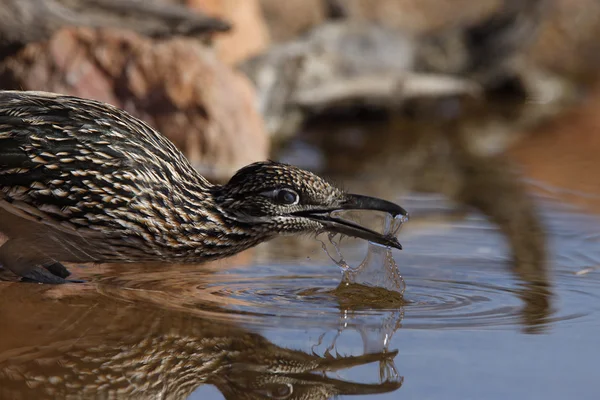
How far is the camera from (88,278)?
22.8ft

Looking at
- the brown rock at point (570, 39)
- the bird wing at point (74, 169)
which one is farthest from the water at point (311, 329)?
the brown rock at point (570, 39)

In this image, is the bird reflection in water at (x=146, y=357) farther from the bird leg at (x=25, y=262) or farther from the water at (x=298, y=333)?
the bird leg at (x=25, y=262)

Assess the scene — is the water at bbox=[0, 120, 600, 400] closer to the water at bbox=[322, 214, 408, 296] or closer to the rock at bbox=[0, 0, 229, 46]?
the water at bbox=[322, 214, 408, 296]

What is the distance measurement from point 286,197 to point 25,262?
1658 millimetres

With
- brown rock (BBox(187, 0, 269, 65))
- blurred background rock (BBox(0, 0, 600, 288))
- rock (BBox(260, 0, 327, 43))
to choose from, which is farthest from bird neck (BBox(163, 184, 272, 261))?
rock (BBox(260, 0, 327, 43))

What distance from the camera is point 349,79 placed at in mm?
14930

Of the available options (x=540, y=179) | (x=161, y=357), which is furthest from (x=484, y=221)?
(x=161, y=357)

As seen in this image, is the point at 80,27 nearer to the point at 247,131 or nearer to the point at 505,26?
the point at 247,131

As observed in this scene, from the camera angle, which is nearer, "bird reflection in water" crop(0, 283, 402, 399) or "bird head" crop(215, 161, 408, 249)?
"bird reflection in water" crop(0, 283, 402, 399)

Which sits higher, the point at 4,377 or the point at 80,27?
the point at 80,27

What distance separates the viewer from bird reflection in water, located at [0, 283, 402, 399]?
16.0ft

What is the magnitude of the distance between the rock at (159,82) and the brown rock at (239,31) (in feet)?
8.01

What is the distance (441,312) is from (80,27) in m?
6.12

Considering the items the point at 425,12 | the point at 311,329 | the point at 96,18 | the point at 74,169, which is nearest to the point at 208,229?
the point at 74,169
